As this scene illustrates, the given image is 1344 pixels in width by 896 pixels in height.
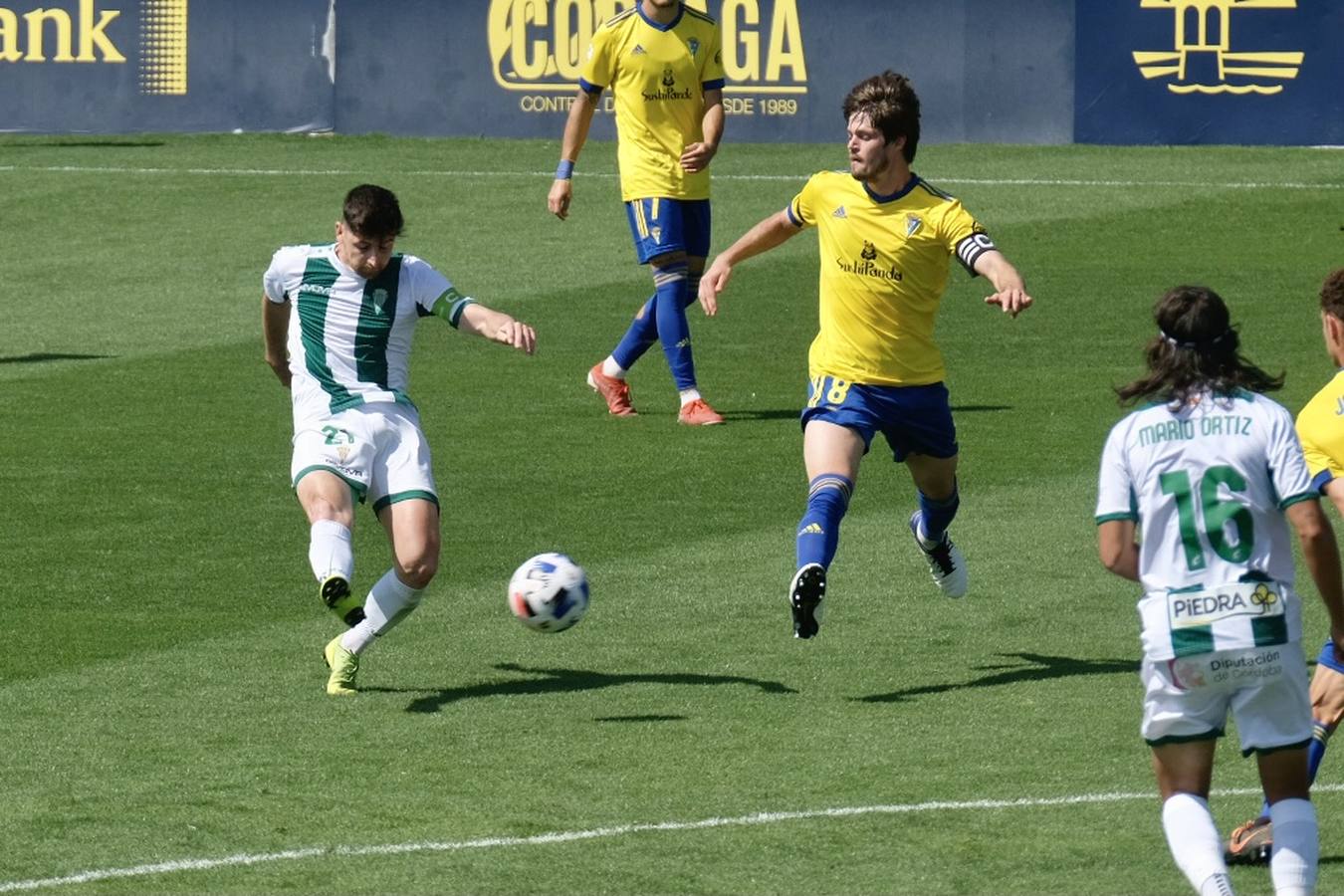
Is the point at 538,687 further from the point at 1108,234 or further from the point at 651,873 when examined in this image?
the point at 1108,234

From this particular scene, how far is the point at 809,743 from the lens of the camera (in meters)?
8.41

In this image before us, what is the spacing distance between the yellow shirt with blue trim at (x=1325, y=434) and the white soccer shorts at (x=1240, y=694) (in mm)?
1070

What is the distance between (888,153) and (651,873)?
3.55 metres

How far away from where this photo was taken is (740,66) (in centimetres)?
2742

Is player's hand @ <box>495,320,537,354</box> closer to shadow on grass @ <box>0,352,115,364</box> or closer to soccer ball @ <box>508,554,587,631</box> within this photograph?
soccer ball @ <box>508,554,587,631</box>

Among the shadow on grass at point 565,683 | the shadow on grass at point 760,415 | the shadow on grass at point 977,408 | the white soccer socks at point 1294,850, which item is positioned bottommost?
the shadow on grass at point 565,683

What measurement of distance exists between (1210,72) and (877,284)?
1728 cm

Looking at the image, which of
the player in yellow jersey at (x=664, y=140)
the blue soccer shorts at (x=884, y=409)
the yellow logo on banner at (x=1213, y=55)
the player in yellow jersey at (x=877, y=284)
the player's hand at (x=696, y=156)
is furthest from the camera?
the yellow logo on banner at (x=1213, y=55)

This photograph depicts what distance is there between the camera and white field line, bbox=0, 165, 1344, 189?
2422 centimetres

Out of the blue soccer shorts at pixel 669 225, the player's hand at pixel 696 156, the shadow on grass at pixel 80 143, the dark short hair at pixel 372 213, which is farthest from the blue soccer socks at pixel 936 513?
the shadow on grass at pixel 80 143

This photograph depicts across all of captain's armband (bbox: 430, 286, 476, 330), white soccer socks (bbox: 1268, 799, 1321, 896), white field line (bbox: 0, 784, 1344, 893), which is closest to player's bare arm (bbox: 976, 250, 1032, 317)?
white field line (bbox: 0, 784, 1344, 893)

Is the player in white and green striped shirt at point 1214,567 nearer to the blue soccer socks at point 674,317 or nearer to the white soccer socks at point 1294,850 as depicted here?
the white soccer socks at point 1294,850

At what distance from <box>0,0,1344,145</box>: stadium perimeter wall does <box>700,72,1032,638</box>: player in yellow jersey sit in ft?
54.8

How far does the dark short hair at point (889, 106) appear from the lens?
9.29 metres
